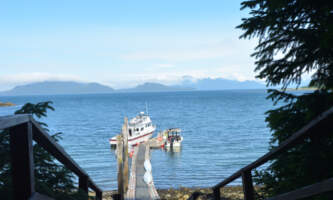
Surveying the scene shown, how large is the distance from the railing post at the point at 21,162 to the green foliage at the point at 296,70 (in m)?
2.67

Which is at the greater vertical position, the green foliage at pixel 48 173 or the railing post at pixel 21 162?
the railing post at pixel 21 162

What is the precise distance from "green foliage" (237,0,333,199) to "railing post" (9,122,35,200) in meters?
2.67

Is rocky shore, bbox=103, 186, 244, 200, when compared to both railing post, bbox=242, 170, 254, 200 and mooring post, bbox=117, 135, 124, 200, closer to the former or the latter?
mooring post, bbox=117, 135, 124, 200

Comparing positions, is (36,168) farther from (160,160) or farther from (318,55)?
(160,160)

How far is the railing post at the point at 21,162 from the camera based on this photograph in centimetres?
149

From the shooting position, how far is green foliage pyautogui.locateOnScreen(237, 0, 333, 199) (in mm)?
3459

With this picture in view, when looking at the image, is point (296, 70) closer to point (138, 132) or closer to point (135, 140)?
point (135, 140)

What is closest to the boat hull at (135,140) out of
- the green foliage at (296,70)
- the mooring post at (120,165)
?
the mooring post at (120,165)

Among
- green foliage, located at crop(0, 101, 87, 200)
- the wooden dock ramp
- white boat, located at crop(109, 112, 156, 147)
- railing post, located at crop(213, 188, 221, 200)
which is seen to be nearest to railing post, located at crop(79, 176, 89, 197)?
green foliage, located at crop(0, 101, 87, 200)

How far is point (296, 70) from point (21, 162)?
386 cm

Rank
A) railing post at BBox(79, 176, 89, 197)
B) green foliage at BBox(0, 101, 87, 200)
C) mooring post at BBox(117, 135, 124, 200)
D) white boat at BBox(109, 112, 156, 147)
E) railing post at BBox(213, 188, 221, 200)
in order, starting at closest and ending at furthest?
green foliage at BBox(0, 101, 87, 200) → railing post at BBox(79, 176, 89, 197) → railing post at BBox(213, 188, 221, 200) → mooring post at BBox(117, 135, 124, 200) → white boat at BBox(109, 112, 156, 147)

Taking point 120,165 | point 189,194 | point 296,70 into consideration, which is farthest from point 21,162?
point 189,194

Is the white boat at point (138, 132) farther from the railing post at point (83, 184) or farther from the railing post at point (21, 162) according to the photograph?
the railing post at point (21, 162)

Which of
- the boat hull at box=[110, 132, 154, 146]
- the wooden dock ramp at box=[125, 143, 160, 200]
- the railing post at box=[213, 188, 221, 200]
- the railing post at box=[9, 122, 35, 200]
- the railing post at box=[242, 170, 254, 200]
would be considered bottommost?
the boat hull at box=[110, 132, 154, 146]
